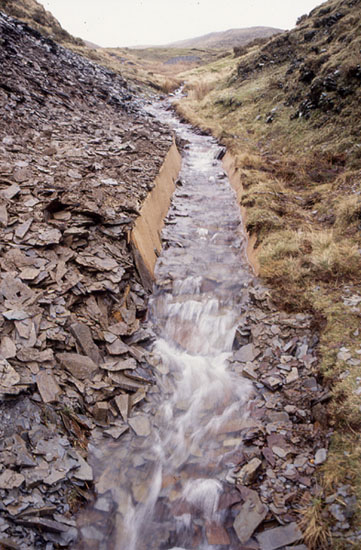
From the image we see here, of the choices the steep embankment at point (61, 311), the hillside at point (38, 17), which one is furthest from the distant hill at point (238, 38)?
the steep embankment at point (61, 311)

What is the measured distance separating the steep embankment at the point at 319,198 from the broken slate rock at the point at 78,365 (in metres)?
3.17

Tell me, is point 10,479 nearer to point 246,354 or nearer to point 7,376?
point 7,376

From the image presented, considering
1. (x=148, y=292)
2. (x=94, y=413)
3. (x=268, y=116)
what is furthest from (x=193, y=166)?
(x=94, y=413)

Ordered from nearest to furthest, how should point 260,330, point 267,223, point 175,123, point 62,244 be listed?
point 260,330 → point 62,244 → point 267,223 → point 175,123

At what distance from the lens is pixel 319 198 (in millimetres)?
9398

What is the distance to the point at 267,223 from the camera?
8.52 metres

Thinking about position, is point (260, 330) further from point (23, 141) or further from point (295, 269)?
point (23, 141)

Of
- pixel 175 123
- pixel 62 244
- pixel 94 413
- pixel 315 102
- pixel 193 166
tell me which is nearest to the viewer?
pixel 94 413

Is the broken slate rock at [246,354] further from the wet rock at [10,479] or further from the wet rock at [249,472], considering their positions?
the wet rock at [10,479]

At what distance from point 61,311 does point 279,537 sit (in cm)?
397

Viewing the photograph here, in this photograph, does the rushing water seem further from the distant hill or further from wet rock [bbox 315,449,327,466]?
the distant hill

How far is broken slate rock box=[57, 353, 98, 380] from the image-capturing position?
15.8ft

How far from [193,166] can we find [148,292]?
29.6ft

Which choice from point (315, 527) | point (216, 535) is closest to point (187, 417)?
point (216, 535)
